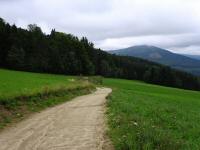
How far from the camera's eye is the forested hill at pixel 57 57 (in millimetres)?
102625

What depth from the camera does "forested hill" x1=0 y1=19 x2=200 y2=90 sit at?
337 ft

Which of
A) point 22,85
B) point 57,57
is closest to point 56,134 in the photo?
point 22,85

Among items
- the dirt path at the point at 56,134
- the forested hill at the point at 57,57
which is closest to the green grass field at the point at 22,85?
the dirt path at the point at 56,134

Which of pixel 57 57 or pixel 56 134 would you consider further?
pixel 57 57

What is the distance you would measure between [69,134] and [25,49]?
306 feet

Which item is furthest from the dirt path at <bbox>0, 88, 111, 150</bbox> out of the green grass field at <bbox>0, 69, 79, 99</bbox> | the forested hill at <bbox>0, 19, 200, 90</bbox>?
the forested hill at <bbox>0, 19, 200, 90</bbox>

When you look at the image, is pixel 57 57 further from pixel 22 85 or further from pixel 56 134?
pixel 56 134

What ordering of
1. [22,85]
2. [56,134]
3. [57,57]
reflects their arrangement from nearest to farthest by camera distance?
[56,134], [22,85], [57,57]

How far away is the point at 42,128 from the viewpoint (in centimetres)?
1706

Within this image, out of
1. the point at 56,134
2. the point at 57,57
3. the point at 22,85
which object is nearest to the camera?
the point at 56,134

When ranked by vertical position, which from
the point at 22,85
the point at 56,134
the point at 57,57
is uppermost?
the point at 57,57

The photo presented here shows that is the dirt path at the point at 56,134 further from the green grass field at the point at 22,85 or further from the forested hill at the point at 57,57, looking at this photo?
the forested hill at the point at 57,57

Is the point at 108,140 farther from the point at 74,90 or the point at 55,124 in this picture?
the point at 74,90

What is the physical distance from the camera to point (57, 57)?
11075cm
